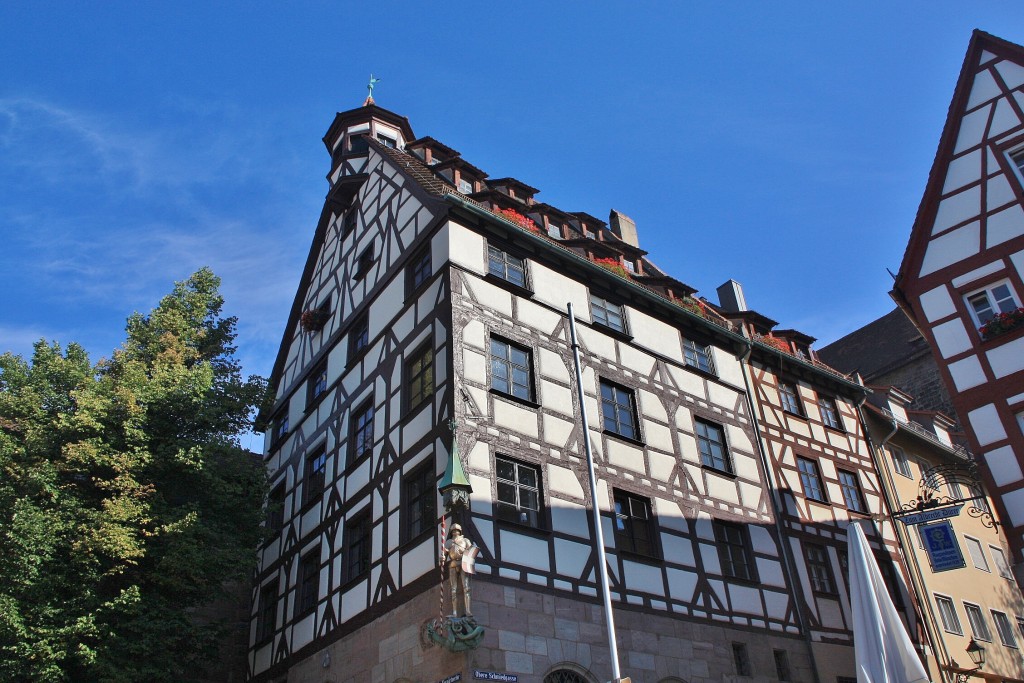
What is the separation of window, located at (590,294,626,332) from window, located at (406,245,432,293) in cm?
391

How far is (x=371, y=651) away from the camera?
16.0 metres

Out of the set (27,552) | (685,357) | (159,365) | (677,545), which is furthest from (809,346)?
(27,552)

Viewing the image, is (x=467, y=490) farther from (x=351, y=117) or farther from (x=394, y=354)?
(x=351, y=117)

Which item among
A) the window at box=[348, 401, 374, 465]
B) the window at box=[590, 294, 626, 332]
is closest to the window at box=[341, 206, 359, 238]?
the window at box=[348, 401, 374, 465]

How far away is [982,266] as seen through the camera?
21.1 m

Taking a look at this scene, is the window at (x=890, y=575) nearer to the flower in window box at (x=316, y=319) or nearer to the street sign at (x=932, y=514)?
the street sign at (x=932, y=514)

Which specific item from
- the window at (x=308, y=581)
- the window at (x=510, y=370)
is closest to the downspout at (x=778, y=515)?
the window at (x=510, y=370)

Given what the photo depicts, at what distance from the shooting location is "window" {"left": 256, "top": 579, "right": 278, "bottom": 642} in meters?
21.2

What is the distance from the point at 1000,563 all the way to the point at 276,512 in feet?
69.7

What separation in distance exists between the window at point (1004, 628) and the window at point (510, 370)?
16.0 m

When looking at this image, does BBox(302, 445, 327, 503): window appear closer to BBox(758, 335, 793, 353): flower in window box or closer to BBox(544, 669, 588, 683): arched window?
BBox(544, 669, 588, 683): arched window

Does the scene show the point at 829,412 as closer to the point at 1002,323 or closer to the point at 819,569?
the point at 819,569

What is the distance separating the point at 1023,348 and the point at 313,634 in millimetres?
16696

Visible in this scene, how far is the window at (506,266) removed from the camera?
18688 mm
